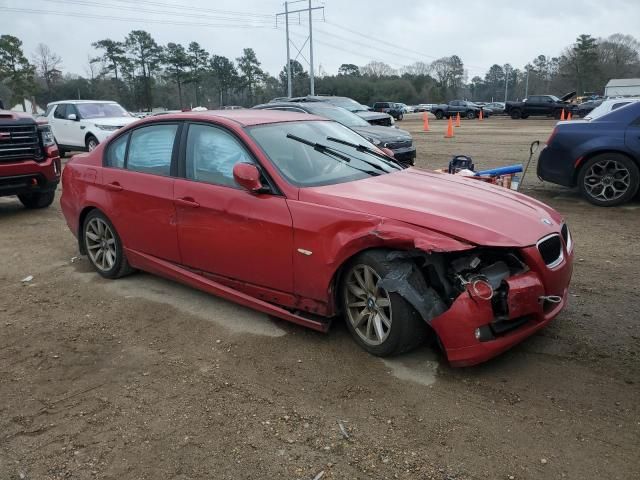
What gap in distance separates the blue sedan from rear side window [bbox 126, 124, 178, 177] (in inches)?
235

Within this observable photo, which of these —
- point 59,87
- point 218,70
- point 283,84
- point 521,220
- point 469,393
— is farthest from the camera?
point 283,84

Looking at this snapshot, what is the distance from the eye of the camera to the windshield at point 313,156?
4.07 meters

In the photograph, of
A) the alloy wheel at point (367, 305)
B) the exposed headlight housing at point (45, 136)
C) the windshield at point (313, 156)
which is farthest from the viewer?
the exposed headlight housing at point (45, 136)

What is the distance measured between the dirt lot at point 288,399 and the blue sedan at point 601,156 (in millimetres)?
3589

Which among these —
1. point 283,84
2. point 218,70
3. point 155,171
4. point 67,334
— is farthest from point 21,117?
point 283,84

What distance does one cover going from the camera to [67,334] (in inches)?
167

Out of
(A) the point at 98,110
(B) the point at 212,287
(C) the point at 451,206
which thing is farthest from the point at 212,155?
(A) the point at 98,110

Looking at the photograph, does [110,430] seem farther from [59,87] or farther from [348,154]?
[59,87]

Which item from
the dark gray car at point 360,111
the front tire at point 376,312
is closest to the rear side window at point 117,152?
the front tire at point 376,312

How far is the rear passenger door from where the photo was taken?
182 inches

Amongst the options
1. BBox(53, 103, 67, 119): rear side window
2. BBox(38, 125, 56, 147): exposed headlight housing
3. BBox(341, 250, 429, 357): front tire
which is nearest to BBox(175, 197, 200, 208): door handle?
BBox(341, 250, 429, 357): front tire

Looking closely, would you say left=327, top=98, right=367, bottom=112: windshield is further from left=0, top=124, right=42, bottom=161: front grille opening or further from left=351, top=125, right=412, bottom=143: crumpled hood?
left=0, top=124, right=42, bottom=161: front grille opening

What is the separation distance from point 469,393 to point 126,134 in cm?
387

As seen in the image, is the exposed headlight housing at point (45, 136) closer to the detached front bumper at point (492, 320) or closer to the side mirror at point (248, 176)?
the side mirror at point (248, 176)
